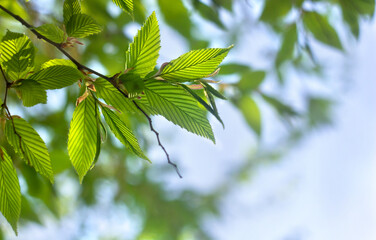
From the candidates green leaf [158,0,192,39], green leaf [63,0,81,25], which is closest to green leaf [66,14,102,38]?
green leaf [63,0,81,25]

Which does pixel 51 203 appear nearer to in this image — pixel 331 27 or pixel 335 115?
pixel 331 27

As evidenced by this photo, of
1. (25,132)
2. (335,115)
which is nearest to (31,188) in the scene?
(25,132)

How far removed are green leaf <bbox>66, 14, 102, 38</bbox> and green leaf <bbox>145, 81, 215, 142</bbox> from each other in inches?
1.1

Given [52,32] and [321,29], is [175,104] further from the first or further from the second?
[321,29]

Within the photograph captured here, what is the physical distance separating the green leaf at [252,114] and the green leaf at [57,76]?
0.64 feet

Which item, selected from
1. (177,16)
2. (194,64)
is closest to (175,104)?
(194,64)

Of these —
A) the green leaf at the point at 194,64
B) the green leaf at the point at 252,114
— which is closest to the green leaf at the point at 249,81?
the green leaf at the point at 252,114

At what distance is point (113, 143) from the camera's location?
1.22ft

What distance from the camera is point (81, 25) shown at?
0.14 meters

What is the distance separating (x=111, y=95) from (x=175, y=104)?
23 millimetres

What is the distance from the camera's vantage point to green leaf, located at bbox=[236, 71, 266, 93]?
32cm

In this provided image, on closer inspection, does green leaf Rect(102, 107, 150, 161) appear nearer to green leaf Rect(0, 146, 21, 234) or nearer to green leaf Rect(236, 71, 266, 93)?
green leaf Rect(0, 146, 21, 234)

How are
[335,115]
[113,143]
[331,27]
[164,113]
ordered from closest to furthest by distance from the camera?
1. [164,113]
2. [331,27]
3. [113,143]
4. [335,115]

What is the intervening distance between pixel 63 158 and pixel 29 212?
0.07 metres
